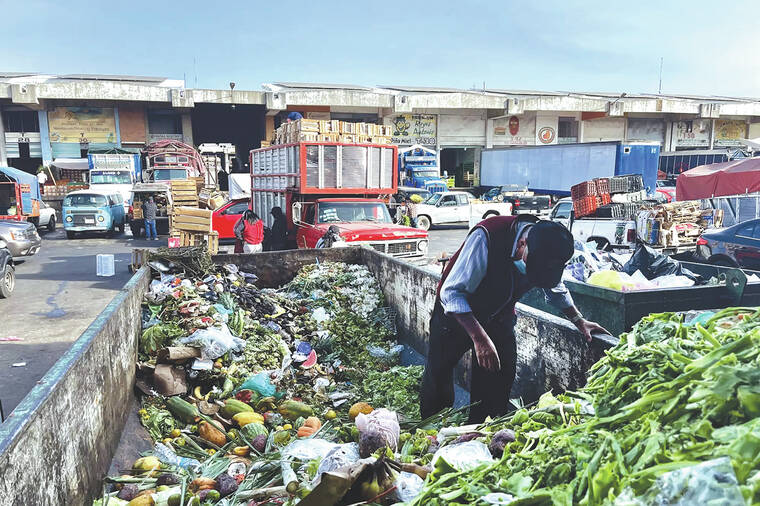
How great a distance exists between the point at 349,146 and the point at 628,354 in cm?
994

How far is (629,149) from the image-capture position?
21953mm

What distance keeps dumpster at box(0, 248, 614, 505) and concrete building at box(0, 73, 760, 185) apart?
90.1 feet

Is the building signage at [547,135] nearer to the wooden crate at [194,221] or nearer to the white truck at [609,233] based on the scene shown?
the white truck at [609,233]

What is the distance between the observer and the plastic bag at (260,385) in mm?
5195

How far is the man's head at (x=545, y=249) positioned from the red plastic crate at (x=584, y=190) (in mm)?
9563

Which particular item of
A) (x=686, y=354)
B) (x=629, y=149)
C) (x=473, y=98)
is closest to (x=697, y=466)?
(x=686, y=354)

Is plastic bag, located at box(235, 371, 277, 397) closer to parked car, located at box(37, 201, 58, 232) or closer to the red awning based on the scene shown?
the red awning

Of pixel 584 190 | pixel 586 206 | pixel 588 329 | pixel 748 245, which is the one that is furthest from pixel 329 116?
pixel 588 329

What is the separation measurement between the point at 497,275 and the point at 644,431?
8.54ft

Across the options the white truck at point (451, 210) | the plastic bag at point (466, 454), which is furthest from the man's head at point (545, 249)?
the white truck at point (451, 210)

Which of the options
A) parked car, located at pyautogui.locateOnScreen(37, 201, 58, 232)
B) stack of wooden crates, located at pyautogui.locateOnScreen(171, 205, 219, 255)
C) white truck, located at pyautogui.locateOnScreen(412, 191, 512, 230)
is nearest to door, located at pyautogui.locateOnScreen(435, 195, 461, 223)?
white truck, located at pyautogui.locateOnScreen(412, 191, 512, 230)

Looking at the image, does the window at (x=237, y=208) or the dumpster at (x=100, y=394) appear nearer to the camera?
the dumpster at (x=100, y=394)

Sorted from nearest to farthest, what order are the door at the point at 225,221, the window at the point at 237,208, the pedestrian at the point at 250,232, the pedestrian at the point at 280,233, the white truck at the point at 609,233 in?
1. the pedestrian at the point at 250,232
2. the white truck at the point at 609,233
3. the pedestrian at the point at 280,233
4. the door at the point at 225,221
5. the window at the point at 237,208

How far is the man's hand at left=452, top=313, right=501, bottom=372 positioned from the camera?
13.8 ft
